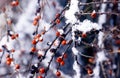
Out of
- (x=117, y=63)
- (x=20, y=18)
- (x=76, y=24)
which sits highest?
(x=20, y=18)

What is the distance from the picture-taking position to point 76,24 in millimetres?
2074

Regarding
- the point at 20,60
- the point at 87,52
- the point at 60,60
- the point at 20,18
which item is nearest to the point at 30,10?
the point at 20,18

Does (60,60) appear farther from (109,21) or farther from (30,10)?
(30,10)

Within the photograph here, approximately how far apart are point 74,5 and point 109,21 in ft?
4.60

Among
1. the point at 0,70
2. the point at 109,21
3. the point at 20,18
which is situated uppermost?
the point at 20,18

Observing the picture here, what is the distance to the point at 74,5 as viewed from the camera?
209 cm

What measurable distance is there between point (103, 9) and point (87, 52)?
21.7 inches

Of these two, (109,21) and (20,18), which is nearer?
(109,21)

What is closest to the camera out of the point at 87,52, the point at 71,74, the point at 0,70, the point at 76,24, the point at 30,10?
the point at 76,24

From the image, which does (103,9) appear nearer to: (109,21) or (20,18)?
(109,21)

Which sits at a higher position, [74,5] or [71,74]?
[71,74]

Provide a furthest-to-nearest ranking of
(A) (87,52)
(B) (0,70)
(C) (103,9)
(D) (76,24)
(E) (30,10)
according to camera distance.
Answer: (B) (0,70)
(E) (30,10)
(A) (87,52)
(C) (103,9)
(D) (76,24)

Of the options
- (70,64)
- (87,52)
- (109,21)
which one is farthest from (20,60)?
(109,21)

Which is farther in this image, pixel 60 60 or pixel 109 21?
pixel 109 21
